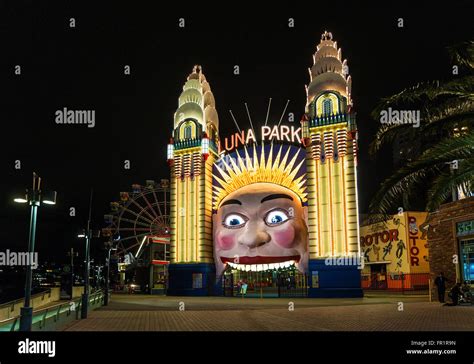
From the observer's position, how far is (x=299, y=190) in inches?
1531

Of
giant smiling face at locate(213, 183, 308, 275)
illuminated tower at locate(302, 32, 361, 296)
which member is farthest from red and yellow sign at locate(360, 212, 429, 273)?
giant smiling face at locate(213, 183, 308, 275)

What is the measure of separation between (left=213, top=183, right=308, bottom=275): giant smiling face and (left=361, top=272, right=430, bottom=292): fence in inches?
471

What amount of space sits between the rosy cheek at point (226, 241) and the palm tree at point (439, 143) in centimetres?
2574

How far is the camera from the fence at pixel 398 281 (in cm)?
4619

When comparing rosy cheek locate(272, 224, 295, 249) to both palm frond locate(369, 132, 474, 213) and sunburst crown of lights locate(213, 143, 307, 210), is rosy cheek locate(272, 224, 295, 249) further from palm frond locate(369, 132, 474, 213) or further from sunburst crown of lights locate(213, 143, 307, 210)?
palm frond locate(369, 132, 474, 213)

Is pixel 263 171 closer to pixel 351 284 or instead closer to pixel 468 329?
pixel 351 284

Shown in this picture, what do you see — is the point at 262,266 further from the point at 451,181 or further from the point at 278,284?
the point at 451,181

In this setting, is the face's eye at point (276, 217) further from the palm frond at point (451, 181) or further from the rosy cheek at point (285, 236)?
the palm frond at point (451, 181)

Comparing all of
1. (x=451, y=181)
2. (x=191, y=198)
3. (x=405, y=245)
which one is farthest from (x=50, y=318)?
(x=405, y=245)

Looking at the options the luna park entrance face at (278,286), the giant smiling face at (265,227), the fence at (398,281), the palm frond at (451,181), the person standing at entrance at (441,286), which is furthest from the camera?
the fence at (398,281)

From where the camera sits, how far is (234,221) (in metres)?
39.4

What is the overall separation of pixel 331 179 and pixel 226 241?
379 inches

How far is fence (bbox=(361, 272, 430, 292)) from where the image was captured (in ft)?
152

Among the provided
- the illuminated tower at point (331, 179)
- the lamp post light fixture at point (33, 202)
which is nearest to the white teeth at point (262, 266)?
the illuminated tower at point (331, 179)
